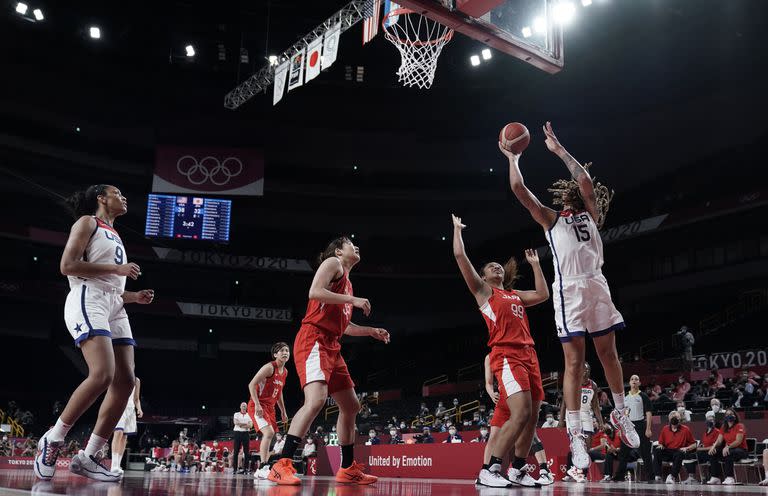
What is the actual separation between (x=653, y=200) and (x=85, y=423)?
25.9 m

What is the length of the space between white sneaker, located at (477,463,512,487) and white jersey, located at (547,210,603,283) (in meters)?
1.58

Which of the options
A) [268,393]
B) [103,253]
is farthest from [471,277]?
[268,393]

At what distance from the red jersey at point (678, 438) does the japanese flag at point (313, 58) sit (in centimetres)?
1144

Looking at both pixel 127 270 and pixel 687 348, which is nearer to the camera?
pixel 127 270

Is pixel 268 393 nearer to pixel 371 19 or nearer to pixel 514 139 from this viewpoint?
pixel 514 139

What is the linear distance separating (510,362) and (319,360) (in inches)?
62.0

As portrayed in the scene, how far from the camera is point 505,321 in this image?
5906mm

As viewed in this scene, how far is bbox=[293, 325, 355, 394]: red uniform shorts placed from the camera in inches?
221

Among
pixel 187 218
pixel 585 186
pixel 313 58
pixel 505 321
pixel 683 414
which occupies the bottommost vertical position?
pixel 683 414

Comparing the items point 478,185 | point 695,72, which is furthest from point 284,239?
point 695,72

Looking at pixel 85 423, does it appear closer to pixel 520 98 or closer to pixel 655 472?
pixel 520 98

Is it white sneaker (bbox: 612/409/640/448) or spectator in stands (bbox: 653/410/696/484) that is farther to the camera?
spectator in stands (bbox: 653/410/696/484)

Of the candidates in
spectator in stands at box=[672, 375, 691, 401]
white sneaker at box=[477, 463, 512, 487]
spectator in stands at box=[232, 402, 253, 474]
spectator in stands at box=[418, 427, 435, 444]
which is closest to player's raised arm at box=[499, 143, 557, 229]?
white sneaker at box=[477, 463, 512, 487]

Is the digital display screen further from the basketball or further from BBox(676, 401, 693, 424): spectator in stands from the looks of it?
the basketball
